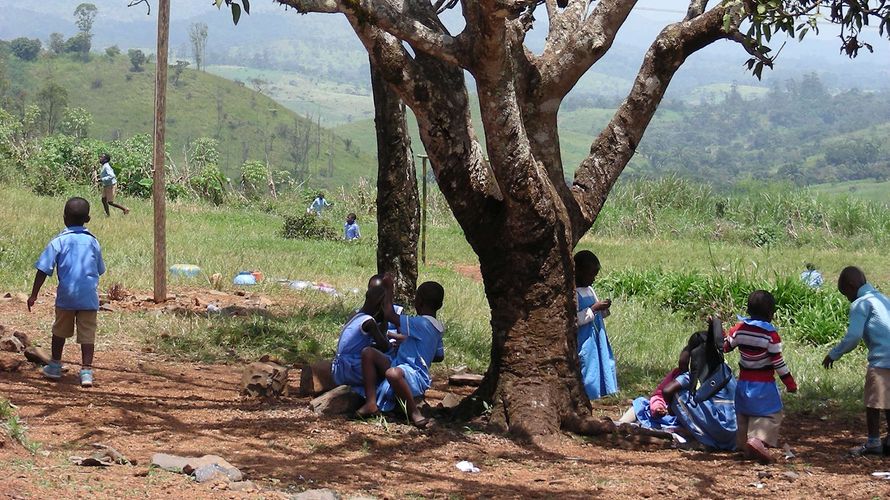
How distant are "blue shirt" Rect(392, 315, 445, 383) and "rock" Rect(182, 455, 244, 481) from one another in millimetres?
1967

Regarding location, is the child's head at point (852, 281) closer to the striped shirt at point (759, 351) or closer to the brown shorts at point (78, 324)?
the striped shirt at point (759, 351)

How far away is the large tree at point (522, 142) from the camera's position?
248 inches

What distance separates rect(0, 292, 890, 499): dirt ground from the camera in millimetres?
4918

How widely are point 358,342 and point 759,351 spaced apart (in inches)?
96.2

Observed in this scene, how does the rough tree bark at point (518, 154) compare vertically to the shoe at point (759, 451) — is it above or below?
above

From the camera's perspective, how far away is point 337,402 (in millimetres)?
6801

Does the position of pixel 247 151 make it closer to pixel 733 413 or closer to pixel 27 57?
pixel 27 57

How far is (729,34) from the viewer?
7.22 m

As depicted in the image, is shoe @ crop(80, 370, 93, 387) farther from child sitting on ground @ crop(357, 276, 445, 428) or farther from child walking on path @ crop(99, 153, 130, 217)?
child walking on path @ crop(99, 153, 130, 217)

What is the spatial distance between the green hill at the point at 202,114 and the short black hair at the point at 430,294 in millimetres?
86374

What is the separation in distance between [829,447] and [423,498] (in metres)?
3.11

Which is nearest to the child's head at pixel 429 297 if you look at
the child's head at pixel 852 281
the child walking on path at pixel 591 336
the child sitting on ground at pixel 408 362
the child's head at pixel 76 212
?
the child sitting on ground at pixel 408 362

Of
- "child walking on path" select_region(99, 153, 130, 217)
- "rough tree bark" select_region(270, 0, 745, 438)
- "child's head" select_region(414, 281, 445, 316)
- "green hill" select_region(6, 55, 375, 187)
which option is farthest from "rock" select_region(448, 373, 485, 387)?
"green hill" select_region(6, 55, 375, 187)

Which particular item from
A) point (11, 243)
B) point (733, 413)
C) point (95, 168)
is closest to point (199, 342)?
point (733, 413)
